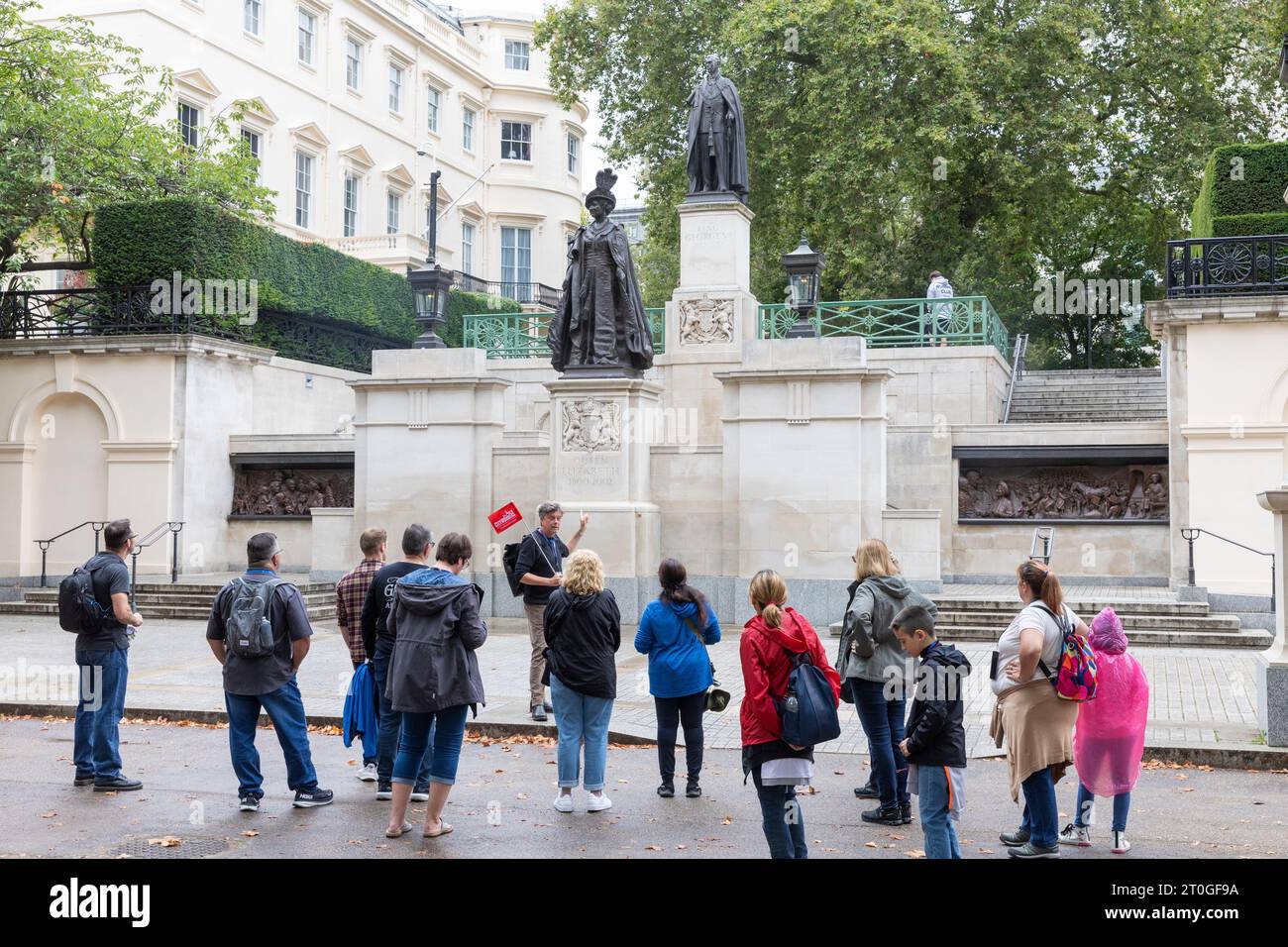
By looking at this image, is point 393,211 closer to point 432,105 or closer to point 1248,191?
point 432,105

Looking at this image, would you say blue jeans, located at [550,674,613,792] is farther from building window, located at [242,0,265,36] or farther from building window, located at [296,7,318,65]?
building window, located at [296,7,318,65]

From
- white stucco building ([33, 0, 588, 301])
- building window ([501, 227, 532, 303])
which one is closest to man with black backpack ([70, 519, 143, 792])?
white stucco building ([33, 0, 588, 301])

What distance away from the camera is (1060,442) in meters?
19.9

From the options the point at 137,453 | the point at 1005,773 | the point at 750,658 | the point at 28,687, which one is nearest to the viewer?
the point at 750,658

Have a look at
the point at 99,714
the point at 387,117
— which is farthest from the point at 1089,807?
the point at 387,117

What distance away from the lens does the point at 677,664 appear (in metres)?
8.34

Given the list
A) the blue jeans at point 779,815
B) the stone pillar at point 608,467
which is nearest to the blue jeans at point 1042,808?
the blue jeans at point 779,815

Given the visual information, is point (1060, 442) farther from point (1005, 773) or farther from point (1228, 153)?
point (1005, 773)

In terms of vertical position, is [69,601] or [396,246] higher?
[396,246]

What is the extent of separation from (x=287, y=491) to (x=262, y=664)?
1638cm

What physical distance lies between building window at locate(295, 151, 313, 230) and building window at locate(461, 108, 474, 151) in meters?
10.4

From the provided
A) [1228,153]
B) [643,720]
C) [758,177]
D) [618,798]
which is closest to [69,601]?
[618,798]

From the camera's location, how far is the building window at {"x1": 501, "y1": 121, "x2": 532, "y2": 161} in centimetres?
5244
